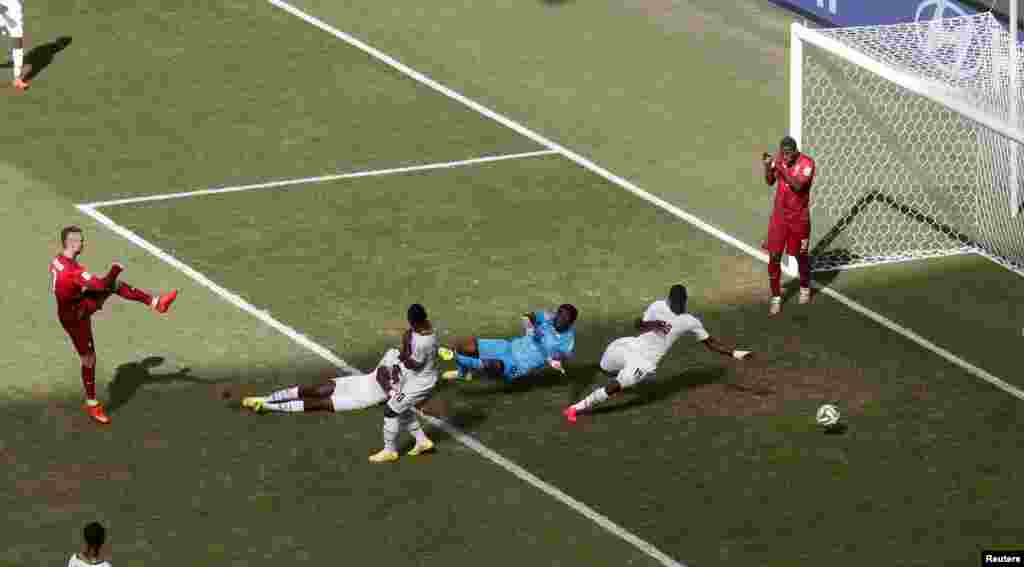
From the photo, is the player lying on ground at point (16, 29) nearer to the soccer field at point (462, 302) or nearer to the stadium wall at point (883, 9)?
the soccer field at point (462, 302)

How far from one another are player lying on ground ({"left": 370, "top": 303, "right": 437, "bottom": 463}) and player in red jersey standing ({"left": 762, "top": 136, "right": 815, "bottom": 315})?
560 centimetres

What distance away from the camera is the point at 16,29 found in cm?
3081

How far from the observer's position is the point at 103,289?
69.0ft

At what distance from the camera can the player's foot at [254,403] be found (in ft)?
72.4

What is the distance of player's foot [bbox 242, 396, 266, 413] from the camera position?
869 inches

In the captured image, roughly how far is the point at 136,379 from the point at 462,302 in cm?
411

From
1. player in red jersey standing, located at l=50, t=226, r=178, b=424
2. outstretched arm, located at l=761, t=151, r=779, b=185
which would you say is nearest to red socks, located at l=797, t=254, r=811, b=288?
outstretched arm, located at l=761, t=151, r=779, b=185

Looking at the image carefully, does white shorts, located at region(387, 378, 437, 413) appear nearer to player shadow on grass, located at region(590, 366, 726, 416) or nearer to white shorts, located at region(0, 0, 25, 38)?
player shadow on grass, located at region(590, 366, 726, 416)

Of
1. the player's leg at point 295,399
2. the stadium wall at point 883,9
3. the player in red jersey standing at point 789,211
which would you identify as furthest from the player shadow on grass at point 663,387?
the stadium wall at point 883,9

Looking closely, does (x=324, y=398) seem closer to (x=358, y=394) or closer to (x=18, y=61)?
(x=358, y=394)

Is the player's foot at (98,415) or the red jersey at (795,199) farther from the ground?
the red jersey at (795,199)

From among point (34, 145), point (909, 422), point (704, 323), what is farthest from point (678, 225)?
point (34, 145)

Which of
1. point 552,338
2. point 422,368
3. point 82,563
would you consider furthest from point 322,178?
point 82,563

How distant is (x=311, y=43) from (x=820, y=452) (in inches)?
553
